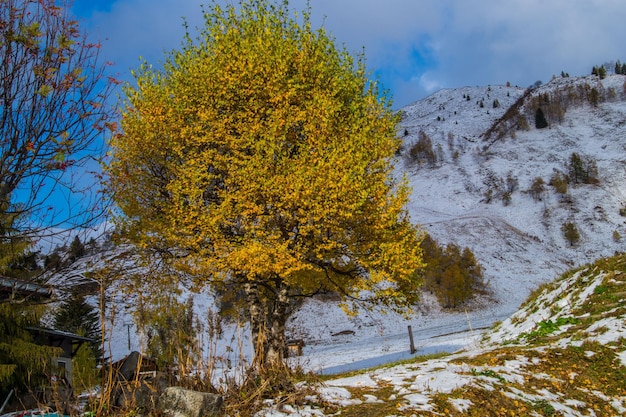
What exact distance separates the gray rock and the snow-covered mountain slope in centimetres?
4564

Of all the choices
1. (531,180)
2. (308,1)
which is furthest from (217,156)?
(531,180)

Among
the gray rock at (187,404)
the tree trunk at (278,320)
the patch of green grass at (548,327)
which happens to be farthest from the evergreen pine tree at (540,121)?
the gray rock at (187,404)

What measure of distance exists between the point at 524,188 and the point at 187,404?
93.9 metres

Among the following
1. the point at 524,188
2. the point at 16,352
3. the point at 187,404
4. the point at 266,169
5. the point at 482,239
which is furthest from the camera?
the point at 524,188

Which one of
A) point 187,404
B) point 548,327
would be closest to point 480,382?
point 187,404

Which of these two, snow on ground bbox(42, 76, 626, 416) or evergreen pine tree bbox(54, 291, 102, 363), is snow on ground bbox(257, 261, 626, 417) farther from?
evergreen pine tree bbox(54, 291, 102, 363)

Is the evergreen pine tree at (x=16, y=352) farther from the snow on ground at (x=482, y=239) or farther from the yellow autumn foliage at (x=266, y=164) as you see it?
the yellow autumn foliage at (x=266, y=164)

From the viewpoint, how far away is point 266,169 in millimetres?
11906

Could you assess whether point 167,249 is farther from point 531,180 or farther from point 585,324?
point 531,180

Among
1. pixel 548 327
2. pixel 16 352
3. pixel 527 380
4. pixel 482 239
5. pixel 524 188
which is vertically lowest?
pixel 527 380

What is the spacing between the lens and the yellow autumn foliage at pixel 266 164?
11.5 meters

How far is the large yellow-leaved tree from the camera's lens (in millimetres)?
11570

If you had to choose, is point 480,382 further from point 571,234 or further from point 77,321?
point 571,234

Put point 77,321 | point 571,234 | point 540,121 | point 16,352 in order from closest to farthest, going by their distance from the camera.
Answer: point 16,352 → point 77,321 → point 571,234 → point 540,121
